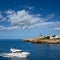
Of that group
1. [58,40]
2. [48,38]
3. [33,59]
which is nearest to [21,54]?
[33,59]

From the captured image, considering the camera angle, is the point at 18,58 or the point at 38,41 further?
the point at 38,41

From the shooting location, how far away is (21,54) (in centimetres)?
6581

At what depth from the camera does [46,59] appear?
6156 cm

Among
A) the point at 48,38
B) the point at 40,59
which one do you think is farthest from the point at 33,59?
the point at 48,38

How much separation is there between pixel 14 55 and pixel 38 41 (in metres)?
101

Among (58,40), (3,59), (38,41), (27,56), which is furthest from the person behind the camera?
(38,41)

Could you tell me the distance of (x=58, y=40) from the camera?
155 meters

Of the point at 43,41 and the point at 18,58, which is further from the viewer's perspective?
the point at 43,41

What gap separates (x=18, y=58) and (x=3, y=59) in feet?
16.4

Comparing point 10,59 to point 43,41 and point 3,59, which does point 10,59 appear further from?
point 43,41

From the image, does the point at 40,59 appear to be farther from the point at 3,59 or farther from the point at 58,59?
the point at 3,59

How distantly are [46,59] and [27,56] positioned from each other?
6.73 meters

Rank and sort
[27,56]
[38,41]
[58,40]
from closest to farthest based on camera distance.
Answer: [27,56] < [58,40] < [38,41]

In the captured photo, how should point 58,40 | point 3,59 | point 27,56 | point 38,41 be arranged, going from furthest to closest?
point 38,41, point 58,40, point 27,56, point 3,59
